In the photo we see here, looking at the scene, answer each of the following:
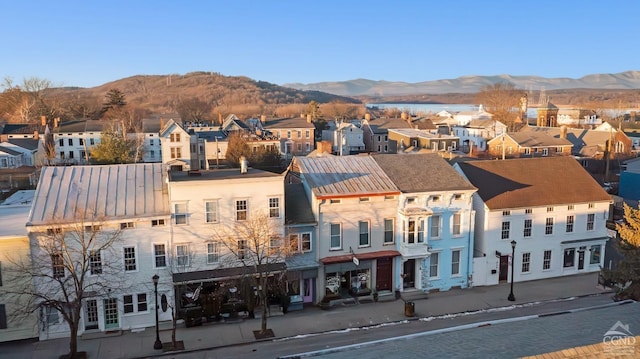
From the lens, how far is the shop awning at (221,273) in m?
24.7

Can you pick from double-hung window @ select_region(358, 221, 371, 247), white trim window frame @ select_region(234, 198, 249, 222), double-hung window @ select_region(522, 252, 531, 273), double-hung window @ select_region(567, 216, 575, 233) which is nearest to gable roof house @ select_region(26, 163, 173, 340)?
white trim window frame @ select_region(234, 198, 249, 222)

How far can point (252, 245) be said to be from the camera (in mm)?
25828

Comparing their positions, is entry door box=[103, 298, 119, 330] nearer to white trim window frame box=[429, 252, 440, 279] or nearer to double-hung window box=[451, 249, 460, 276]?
white trim window frame box=[429, 252, 440, 279]

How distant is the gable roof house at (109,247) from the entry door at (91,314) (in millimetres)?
43

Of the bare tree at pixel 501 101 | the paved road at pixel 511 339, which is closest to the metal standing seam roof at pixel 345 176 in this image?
the paved road at pixel 511 339

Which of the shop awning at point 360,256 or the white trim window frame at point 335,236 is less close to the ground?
the white trim window frame at point 335,236

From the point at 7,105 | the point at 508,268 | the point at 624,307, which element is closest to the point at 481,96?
the point at 7,105

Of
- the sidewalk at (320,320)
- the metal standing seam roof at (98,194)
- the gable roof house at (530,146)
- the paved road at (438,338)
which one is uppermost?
the metal standing seam roof at (98,194)

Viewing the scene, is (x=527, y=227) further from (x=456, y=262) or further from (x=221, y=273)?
(x=221, y=273)

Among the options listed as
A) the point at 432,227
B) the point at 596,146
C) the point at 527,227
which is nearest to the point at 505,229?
the point at 527,227

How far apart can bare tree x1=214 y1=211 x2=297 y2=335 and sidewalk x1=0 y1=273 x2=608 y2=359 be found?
7.10ft

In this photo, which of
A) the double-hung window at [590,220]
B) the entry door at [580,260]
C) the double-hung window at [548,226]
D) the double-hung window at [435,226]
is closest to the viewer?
the double-hung window at [435,226]

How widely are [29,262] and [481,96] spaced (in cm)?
18483

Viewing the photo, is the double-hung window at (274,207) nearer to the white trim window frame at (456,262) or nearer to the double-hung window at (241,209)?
the double-hung window at (241,209)
